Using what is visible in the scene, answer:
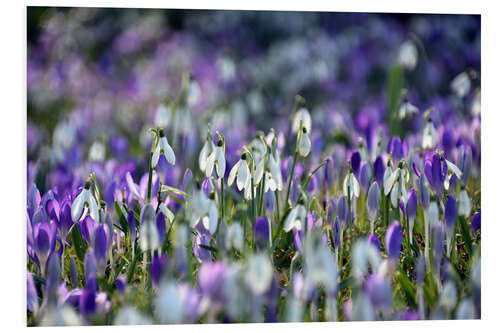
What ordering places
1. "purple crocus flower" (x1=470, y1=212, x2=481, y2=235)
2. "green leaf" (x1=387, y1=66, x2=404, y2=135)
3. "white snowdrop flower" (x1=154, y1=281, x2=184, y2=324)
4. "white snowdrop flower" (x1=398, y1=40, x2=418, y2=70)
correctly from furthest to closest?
"green leaf" (x1=387, y1=66, x2=404, y2=135)
"white snowdrop flower" (x1=398, y1=40, x2=418, y2=70)
"purple crocus flower" (x1=470, y1=212, x2=481, y2=235)
"white snowdrop flower" (x1=154, y1=281, x2=184, y2=324)

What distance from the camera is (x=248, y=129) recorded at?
296 cm

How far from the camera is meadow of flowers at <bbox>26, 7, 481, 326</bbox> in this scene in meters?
2.04

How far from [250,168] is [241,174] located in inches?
4.7

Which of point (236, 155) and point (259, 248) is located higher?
point (236, 155)

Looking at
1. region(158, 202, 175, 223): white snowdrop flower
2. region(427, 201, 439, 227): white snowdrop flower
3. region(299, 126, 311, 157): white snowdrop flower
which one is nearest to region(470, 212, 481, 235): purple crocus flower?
region(427, 201, 439, 227): white snowdrop flower

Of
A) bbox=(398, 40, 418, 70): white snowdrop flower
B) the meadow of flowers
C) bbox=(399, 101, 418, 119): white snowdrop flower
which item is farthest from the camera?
bbox=(398, 40, 418, 70): white snowdrop flower

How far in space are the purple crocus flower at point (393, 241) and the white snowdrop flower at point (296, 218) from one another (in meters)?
0.25

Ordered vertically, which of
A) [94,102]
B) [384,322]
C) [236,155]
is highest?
[94,102]

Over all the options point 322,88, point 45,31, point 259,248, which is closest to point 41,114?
point 45,31

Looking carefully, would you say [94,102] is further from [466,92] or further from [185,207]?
[466,92]

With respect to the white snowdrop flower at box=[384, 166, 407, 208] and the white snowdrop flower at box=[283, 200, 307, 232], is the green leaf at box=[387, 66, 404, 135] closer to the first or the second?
the white snowdrop flower at box=[384, 166, 407, 208]

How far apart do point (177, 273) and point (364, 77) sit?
159cm

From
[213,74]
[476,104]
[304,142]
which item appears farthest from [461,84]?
[213,74]

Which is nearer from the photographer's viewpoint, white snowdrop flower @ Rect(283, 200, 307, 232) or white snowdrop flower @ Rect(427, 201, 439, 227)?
white snowdrop flower @ Rect(283, 200, 307, 232)
